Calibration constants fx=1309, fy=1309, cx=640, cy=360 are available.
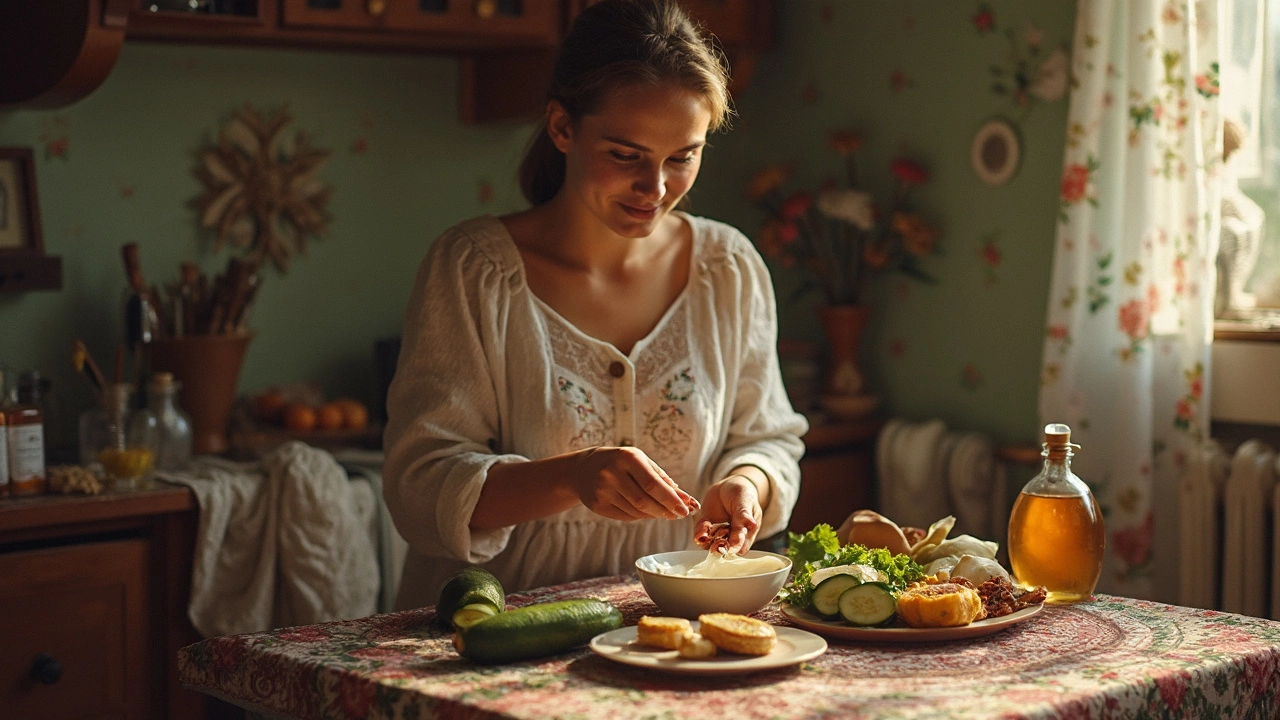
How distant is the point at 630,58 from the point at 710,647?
30.7 inches

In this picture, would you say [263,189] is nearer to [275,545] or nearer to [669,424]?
[275,545]

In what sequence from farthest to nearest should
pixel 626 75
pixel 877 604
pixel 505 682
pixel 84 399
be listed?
pixel 84 399, pixel 626 75, pixel 877 604, pixel 505 682

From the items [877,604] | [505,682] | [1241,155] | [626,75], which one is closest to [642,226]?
[626,75]

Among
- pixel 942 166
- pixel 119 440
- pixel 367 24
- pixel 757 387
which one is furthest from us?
pixel 942 166

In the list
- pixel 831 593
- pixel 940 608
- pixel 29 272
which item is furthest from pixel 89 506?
pixel 940 608

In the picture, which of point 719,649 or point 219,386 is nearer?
point 719,649

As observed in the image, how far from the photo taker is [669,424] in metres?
1.75

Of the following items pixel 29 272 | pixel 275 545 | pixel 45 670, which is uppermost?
pixel 29 272

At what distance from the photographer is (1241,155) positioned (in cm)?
256

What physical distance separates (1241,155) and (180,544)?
7.01 ft

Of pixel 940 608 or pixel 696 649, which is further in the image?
pixel 940 608

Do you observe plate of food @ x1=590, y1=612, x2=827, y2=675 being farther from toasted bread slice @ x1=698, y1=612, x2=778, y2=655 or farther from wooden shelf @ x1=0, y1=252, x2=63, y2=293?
wooden shelf @ x1=0, y1=252, x2=63, y2=293

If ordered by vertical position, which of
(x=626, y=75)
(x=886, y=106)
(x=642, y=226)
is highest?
(x=886, y=106)

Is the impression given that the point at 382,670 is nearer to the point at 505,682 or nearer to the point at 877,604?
the point at 505,682
